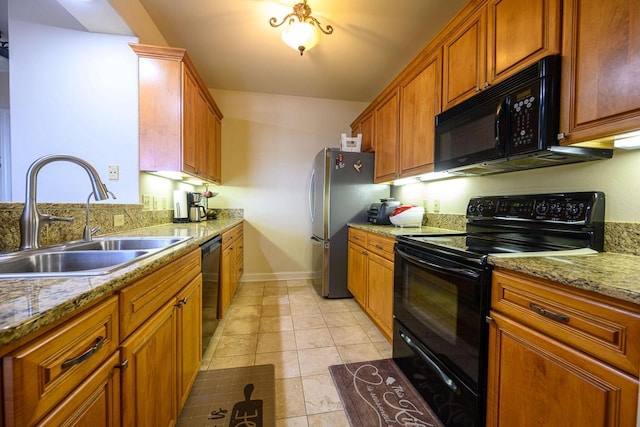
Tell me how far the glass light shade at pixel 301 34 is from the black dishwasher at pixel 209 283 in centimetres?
160

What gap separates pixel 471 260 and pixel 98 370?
1306 millimetres

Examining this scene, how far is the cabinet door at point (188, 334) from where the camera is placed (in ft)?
3.90

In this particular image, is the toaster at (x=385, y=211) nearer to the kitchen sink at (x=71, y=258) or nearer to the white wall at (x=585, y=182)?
the white wall at (x=585, y=182)

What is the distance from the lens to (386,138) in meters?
2.56

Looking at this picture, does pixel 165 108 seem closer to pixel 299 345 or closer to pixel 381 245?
pixel 381 245

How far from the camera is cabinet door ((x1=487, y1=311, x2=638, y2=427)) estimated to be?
0.65 metres

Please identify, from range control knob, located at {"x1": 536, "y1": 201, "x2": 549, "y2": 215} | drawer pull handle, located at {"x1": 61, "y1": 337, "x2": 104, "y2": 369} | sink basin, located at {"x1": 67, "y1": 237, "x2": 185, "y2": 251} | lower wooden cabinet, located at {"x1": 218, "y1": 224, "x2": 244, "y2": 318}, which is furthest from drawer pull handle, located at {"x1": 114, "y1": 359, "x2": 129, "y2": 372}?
range control knob, located at {"x1": 536, "y1": 201, "x2": 549, "y2": 215}

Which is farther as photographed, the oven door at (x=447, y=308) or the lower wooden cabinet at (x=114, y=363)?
the oven door at (x=447, y=308)

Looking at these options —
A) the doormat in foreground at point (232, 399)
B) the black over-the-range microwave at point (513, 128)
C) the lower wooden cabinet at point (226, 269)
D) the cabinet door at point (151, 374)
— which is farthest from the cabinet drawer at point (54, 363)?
the black over-the-range microwave at point (513, 128)

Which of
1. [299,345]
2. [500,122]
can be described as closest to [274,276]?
[299,345]

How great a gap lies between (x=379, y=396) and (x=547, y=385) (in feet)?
2.94

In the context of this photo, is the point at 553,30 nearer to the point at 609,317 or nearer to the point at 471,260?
the point at 471,260

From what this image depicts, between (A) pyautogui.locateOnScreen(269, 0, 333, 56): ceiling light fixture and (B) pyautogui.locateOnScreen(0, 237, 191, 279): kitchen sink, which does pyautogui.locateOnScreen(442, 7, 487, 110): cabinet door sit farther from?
(B) pyautogui.locateOnScreen(0, 237, 191, 279): kitchen sink

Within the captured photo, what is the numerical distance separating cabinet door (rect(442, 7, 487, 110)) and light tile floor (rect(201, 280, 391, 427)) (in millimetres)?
1849
